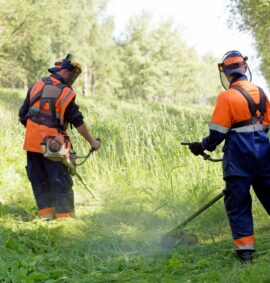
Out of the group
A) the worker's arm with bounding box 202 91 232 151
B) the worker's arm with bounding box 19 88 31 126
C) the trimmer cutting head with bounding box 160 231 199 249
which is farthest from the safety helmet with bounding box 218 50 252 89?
the worker's arm with bounding box 19 88 31 126

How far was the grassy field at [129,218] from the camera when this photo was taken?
4285mm

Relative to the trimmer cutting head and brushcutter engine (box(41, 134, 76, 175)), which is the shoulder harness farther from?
the trimmer cutting head

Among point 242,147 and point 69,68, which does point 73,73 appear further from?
point 242,147

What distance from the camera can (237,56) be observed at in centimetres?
472

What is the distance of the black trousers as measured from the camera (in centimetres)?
641

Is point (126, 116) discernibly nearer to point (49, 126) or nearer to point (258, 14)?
point (49, 126)

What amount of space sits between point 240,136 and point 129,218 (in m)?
2.76

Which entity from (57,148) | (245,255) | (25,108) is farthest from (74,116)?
(245,255)

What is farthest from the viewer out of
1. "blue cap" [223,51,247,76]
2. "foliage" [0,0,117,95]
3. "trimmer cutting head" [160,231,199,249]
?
"foliage" [0,0,117,95]

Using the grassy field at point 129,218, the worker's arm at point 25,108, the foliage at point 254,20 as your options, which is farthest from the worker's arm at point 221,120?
the foliage at point 254,20

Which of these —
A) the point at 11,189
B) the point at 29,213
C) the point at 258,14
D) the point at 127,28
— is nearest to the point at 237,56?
the point at 29,213

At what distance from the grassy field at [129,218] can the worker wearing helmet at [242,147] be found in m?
0.30

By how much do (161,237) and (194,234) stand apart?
1.47 ft

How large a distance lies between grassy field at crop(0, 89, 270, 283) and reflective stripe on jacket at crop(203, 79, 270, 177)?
81cm
